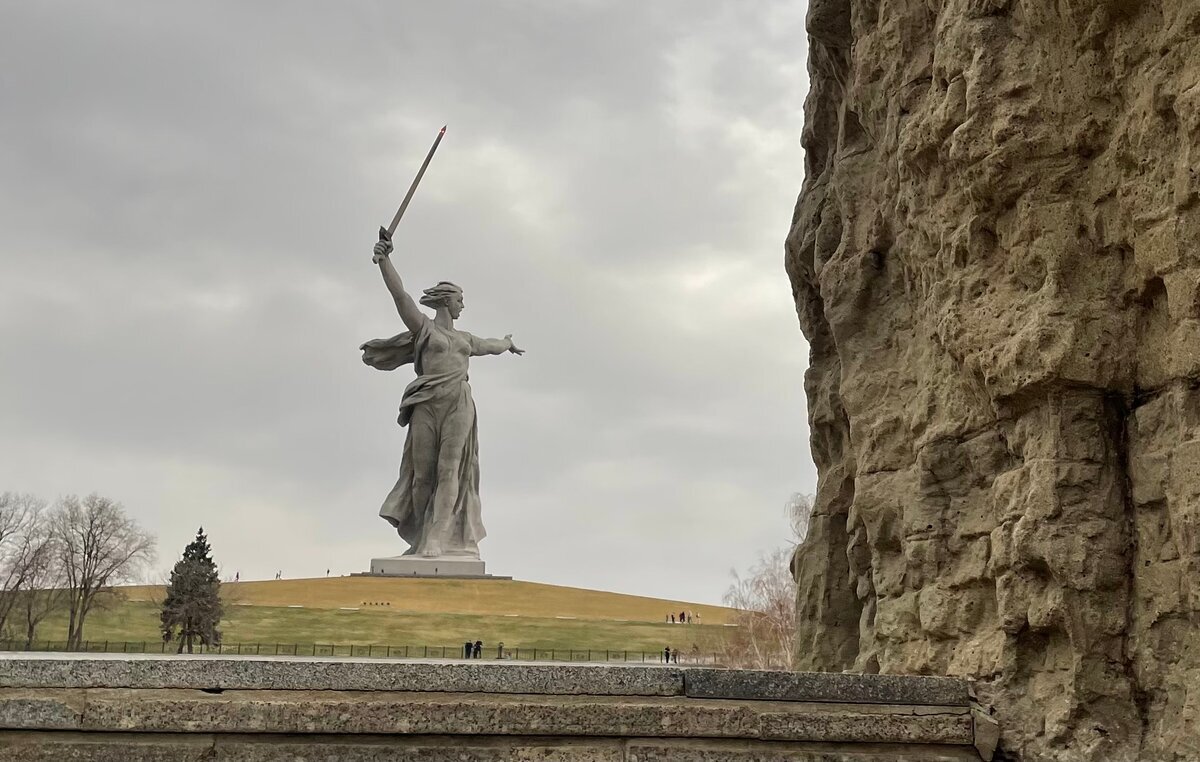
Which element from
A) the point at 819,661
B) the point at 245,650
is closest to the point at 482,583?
the point at 245,650

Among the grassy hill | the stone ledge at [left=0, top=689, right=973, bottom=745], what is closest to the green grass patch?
the grassy hill

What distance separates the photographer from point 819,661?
20.5 ft

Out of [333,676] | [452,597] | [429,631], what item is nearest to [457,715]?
[333,676]

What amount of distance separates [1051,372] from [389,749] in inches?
105

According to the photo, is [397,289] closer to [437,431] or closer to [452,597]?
[437,431]

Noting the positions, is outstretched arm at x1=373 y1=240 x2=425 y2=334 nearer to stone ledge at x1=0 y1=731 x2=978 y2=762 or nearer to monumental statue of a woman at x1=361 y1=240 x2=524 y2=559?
monumental statue of a woman at x1=361 y1=240 x2=524 y2=559

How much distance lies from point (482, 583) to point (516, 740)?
22.7 metres

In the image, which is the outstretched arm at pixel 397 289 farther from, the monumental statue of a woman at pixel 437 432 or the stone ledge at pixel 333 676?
the stone ledge at pixel 333 676

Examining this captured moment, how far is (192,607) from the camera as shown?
26.7 meters

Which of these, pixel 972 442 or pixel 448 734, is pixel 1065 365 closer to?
pixel 972 442

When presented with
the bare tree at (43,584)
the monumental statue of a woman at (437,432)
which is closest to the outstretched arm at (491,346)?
the monumental statue of a woman at (437,432)

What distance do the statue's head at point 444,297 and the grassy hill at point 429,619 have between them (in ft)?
20.9

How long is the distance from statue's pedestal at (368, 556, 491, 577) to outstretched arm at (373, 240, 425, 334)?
5.32 metres

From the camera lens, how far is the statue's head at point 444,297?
25.7 meters
